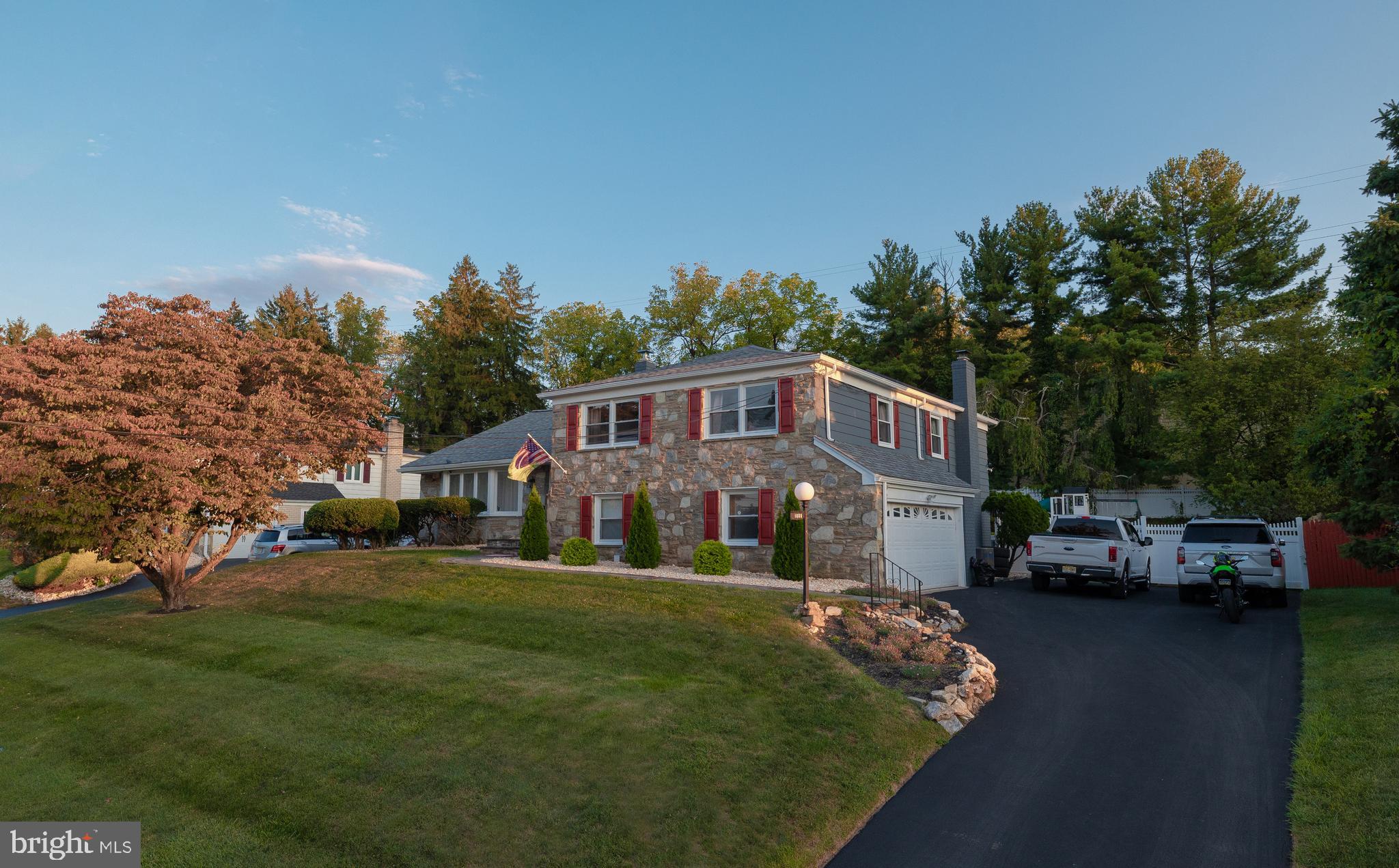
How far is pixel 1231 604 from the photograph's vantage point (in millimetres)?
13180

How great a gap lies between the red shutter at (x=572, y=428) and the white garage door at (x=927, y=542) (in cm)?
954

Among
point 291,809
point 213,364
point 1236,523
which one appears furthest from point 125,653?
point 1236,523

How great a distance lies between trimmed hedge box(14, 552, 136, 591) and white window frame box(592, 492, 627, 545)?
14.7 metres

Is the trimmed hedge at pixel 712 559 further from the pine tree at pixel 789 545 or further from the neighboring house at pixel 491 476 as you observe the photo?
the neighboring house at pixel 491 476

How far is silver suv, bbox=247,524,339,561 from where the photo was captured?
81.1 ft

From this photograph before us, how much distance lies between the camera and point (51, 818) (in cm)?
698

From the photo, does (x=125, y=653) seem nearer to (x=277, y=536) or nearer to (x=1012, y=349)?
(x=277, y=536)

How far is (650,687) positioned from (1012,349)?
1249 inches

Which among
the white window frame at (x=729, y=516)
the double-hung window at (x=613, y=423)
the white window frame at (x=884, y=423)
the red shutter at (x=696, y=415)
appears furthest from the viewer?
the double-hung window at (x=613, y=423)

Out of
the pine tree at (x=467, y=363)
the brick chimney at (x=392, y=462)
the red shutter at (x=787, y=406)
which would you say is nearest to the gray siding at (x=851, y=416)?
the red shutter at (x=787, y=406)

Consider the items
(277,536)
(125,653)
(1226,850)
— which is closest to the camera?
(1226,850)

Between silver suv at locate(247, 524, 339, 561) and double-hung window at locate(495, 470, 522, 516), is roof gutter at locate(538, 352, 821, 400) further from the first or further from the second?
silver suv at locate(247, 524, 339, 561)

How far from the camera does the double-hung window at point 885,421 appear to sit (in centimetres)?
2033

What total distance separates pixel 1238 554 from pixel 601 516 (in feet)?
48.2
